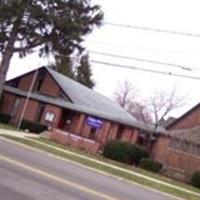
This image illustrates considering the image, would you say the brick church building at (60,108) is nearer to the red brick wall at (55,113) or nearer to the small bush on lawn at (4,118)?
the red brick wall at (55,113)

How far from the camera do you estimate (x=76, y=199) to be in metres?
14.0

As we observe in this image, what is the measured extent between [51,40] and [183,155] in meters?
14.4

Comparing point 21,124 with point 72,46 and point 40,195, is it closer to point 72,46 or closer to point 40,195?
point 72,46

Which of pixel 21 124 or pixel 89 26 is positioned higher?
pixel 89 26

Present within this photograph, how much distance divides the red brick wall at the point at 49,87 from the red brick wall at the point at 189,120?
41.7 feet

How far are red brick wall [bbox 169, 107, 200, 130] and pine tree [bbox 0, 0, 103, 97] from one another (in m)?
10.1

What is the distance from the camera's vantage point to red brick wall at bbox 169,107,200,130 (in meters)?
48.3

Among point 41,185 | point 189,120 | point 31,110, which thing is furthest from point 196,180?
point 41,185

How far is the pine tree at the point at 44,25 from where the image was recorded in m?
46.7

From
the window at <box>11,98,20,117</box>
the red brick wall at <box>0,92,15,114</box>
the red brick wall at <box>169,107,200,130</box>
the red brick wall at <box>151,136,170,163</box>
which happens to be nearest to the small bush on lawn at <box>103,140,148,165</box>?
the red brick wall at <box>151,136,170,163</box>

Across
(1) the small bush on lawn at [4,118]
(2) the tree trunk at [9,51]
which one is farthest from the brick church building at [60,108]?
(2) the tree trunk at [9,51]

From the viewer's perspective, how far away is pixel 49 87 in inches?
2233

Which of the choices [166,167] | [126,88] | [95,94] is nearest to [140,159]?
[166,167]

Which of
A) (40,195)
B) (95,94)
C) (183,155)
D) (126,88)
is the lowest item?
(40,195)
